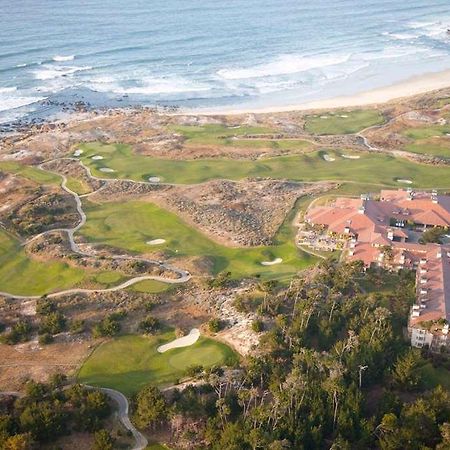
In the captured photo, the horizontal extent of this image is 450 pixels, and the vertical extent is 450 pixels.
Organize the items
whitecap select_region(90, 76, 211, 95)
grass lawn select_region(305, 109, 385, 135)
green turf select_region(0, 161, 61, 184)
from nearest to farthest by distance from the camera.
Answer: green turf select_region(0, 161, 61, 184) → grass lawn select_region(305, 109, 385, 135) → whitecap select_region(90, 76, 211, 95)

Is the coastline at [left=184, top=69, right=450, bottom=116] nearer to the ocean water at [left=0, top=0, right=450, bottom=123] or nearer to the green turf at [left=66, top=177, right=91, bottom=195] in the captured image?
the ocean water at [left=0, top=0, right=450, bottom=123]

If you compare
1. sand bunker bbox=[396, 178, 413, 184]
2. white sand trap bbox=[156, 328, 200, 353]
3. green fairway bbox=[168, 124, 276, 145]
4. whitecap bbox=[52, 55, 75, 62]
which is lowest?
sand bunker bbox=[396, 178, 413, 184]

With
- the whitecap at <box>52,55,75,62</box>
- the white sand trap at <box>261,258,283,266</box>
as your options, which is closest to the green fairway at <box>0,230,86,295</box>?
the white sand trap at <box>261,258,283,266</box>

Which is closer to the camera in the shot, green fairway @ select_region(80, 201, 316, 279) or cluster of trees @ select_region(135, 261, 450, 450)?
cluster of trees @ select_region(135, 261, 450, 450)

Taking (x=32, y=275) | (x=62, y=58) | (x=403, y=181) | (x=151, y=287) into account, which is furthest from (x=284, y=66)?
(x=151, y=287)

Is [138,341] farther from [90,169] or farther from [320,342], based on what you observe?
[90,169]
